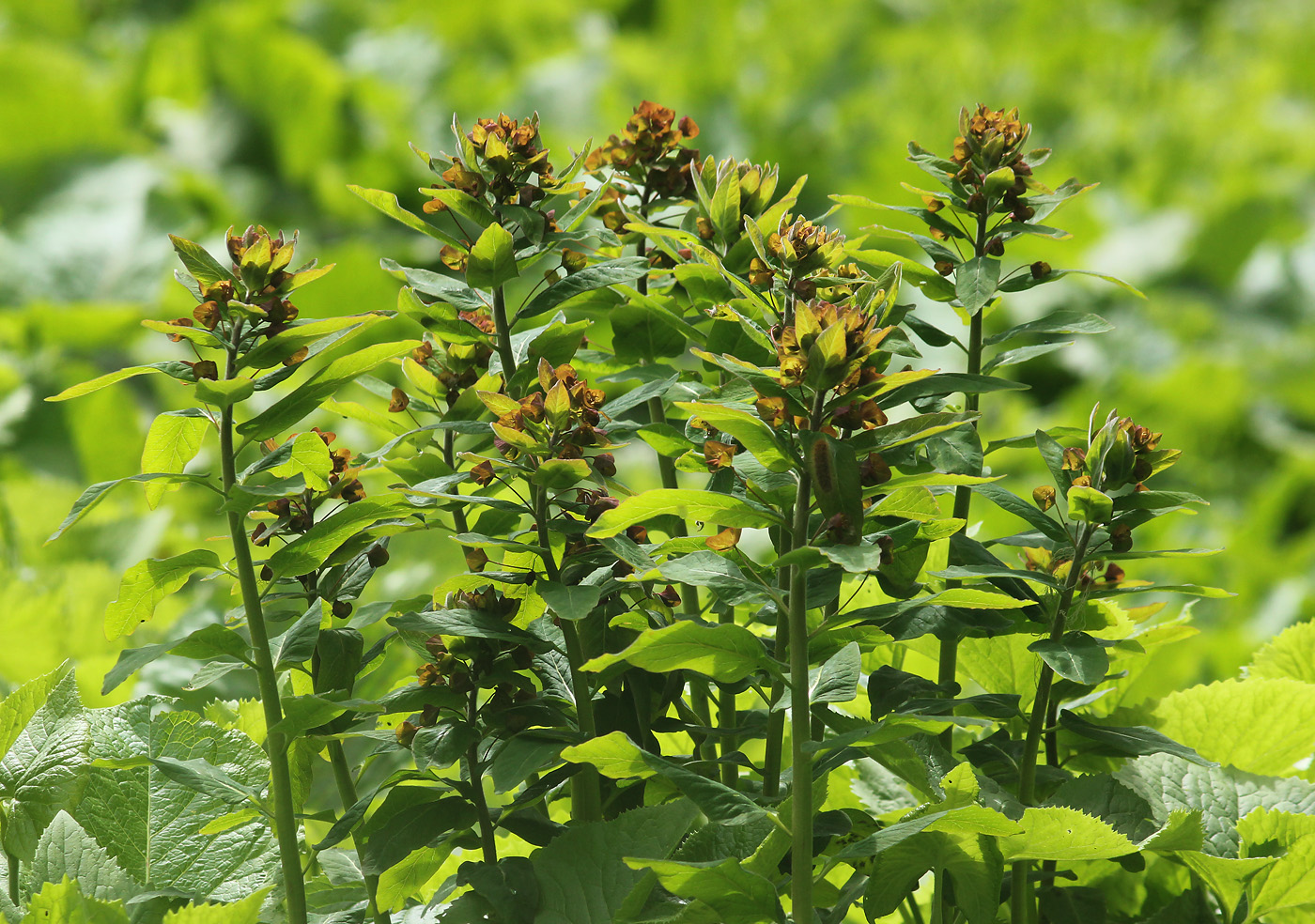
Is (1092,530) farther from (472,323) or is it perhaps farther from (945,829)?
(472,323)

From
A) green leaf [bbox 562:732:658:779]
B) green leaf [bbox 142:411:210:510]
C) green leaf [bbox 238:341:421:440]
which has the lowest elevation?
green leaf [bbox 562:732:658:779]

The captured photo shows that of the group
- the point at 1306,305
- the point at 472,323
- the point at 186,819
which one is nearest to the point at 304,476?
the point at 472,323

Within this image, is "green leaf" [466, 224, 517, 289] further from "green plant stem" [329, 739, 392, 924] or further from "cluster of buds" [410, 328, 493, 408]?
"green plant stem" [329, 739, 392, 924]

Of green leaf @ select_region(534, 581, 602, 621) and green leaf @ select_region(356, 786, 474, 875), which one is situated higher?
green leaf @ select_region(534, 581, 602, 621)

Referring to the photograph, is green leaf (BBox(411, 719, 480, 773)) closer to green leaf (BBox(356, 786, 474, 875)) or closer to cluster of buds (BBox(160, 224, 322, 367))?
green leaf (BBox(356, 786, 474, 875))

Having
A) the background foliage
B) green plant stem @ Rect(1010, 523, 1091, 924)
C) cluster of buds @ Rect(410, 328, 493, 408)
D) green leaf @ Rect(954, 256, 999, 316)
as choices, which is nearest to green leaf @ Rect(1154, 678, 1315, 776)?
green plant stem @ Rect(1010, 523, 1091, 924)

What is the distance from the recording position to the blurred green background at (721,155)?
63.1 inches

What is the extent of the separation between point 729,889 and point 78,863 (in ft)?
0.89

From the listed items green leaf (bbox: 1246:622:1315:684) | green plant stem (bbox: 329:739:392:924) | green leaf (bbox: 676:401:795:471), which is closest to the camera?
green leaf (bbox: 676:401:795:471)

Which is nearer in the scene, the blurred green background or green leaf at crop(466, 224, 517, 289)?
green leaf at crop(466, 224, 517, 289)

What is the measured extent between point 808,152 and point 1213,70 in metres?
1.34

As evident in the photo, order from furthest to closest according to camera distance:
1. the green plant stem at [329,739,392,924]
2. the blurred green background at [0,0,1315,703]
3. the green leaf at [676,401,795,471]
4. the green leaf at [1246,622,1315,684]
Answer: the blurred green background at [0,0,1315,703] < the green leaf at [1246,622,1315,684] < the green plant stem at [329,739,392,924] < the green leaf at [676,401,795,471]

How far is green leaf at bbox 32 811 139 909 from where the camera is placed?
1.49ft

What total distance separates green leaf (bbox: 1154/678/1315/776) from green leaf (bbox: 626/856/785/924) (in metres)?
0.24
